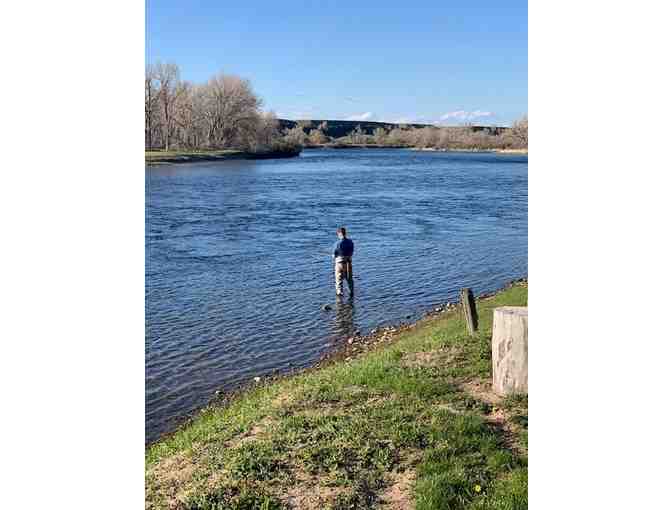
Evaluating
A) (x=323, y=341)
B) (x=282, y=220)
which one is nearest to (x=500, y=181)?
(x=282, y=220)

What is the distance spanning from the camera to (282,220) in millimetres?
18953

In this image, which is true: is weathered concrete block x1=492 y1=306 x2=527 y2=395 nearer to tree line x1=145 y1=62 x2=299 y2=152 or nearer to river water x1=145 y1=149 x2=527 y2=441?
river water x1=145 y1=149 x2=527 y2=441

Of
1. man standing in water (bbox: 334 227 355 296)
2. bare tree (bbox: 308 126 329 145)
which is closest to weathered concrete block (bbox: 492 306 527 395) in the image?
man standing in water (bbox: 334 227 355 296)

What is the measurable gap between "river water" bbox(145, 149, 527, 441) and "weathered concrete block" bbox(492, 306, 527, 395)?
9.54 ft

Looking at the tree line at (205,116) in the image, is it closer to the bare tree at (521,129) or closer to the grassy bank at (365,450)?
the bare tree at (521,129)

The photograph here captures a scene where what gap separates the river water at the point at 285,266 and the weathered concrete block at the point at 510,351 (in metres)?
2.91

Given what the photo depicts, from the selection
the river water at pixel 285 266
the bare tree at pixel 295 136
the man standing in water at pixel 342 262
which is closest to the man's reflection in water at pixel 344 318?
the river water at pixel 285 266

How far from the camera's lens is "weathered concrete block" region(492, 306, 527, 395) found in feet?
13.9

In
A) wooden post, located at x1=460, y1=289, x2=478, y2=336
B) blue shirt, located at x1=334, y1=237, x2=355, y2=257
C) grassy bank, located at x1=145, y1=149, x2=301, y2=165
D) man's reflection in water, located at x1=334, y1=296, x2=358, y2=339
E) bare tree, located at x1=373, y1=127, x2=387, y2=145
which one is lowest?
man's reflection in water, located at x1=334, y1=296, x2=358, y2=339
